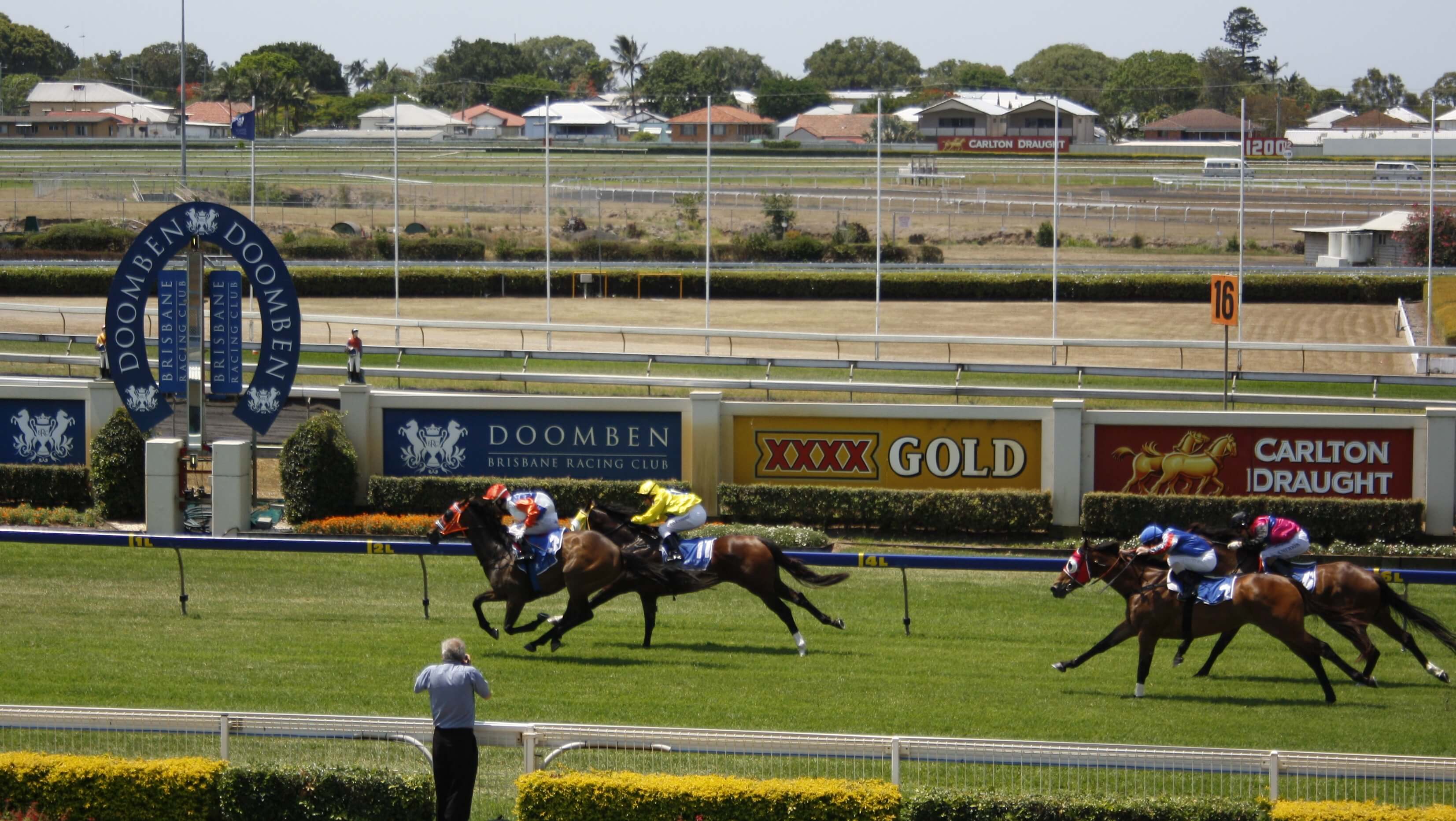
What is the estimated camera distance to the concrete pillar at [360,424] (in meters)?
20.1

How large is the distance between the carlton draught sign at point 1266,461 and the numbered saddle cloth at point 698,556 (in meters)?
8.61

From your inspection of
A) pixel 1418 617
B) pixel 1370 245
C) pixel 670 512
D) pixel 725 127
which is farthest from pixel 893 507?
pixel 725 127

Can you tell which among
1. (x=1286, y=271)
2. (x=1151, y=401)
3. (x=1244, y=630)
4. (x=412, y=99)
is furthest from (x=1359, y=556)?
(x=412, y=99)

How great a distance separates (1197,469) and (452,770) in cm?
1395

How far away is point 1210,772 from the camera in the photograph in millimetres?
7168

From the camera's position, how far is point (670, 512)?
12.7 meters

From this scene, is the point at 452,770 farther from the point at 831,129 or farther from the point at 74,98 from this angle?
the point at 74,98

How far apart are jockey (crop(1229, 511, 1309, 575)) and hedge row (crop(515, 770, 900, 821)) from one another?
600cm

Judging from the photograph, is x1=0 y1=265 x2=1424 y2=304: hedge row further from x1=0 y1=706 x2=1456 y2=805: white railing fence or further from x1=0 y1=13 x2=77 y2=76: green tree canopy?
x1=0 y1=13 x2=77 y2=76: green tree canopy

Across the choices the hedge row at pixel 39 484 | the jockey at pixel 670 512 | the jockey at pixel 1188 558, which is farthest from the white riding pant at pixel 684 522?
the hedge row at pixel 39 484

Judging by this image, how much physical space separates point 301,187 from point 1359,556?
61079mm

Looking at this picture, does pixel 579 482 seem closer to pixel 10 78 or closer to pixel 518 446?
pixel 518 446

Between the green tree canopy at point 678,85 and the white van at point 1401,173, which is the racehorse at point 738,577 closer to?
the white van at point 1401,173

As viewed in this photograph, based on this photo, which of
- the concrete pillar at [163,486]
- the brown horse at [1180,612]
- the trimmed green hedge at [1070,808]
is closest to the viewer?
the trimmed green hedge at [1070,808]
